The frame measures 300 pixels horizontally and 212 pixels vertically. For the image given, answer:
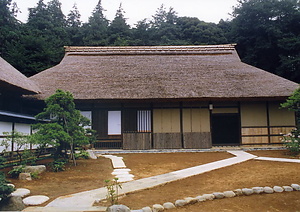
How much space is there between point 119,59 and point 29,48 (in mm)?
10414

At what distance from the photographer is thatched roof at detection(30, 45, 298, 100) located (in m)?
11.2

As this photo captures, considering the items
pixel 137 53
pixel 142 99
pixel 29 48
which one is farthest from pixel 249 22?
pixel 29 48

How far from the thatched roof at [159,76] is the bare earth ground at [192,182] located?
396cm

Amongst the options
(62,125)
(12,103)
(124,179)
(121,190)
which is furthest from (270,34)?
(121,190)

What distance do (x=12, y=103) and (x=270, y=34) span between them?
21.3m

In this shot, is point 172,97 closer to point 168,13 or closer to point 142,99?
point 142,99

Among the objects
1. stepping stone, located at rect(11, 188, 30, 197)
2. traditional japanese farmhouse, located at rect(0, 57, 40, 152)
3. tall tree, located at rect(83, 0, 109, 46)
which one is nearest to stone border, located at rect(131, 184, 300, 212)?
stepping stone, located at rect(11, 188, 30, 197)

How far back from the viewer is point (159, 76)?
1271 cm

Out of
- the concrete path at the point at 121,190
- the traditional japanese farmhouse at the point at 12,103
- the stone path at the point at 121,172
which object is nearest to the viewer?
the concrete path at the point at 121,190

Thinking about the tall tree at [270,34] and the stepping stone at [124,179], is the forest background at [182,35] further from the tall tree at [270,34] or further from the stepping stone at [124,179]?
the stepping stone at [124,179]

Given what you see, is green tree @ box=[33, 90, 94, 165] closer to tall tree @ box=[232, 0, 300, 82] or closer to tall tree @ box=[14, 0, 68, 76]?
tall tree @ box=[14, 0, 68, 76]

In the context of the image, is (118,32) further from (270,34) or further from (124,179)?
(124,179)

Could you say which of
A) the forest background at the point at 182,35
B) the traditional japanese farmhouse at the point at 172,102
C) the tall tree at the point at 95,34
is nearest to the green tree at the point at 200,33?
the forest background at the point at 182,35

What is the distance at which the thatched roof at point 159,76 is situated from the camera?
440 inches
